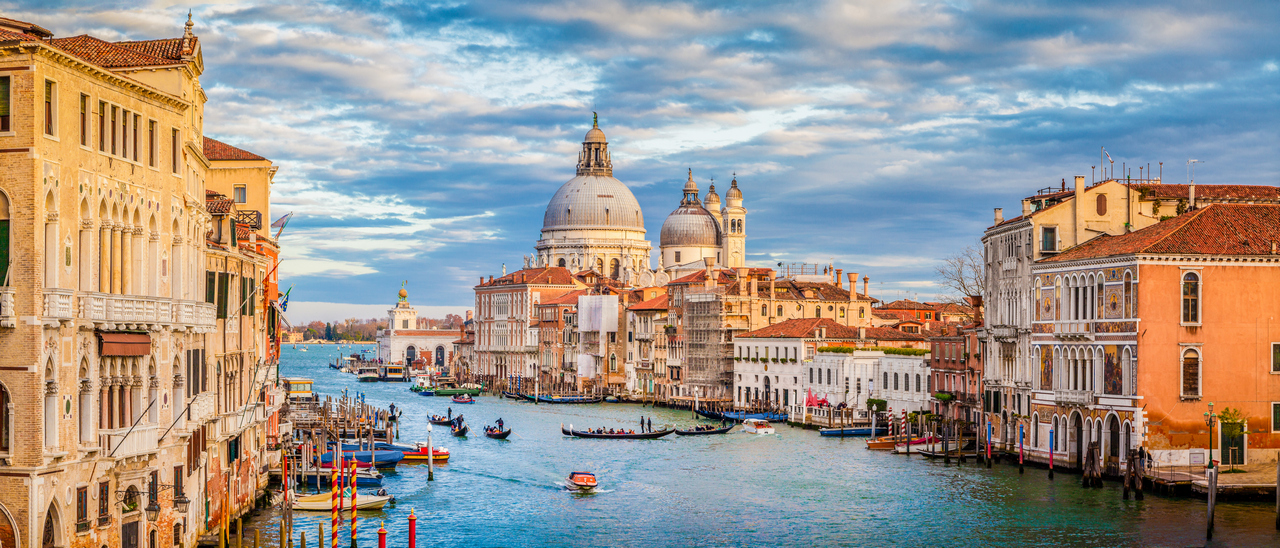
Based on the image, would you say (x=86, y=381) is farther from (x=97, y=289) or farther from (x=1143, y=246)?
(x=1143, y=246)

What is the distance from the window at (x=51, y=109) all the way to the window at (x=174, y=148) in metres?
2.84

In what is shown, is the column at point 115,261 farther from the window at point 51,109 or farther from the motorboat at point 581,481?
the motorboat at point 581,481

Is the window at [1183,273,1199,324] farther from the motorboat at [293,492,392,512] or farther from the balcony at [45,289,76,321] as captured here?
the balcony at [45,289,76,321]

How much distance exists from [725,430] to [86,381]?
130 feet

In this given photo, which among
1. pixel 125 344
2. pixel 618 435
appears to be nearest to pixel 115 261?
pixel 125 344

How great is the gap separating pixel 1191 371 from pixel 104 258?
23.2 metres

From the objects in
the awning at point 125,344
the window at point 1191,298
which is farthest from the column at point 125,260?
the window at point 1191,298

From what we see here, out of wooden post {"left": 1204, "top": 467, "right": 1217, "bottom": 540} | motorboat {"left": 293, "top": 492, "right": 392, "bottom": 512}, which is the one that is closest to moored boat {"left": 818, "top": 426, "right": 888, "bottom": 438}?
motorboat {"left": 293, "top": 492, "right": 392, "bottom": 512}

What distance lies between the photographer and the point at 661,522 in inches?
1151

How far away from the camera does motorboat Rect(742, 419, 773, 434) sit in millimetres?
52656

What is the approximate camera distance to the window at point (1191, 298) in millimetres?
30703

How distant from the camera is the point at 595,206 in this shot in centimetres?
11450

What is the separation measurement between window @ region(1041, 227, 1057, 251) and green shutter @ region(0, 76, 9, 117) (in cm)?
2631

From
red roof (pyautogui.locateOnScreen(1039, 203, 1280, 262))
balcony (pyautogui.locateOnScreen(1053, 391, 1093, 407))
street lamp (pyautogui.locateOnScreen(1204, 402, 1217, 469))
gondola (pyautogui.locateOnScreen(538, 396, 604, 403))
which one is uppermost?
red roof (pyautogui.locateOnScreen(1039, 203, 1280, 262))
